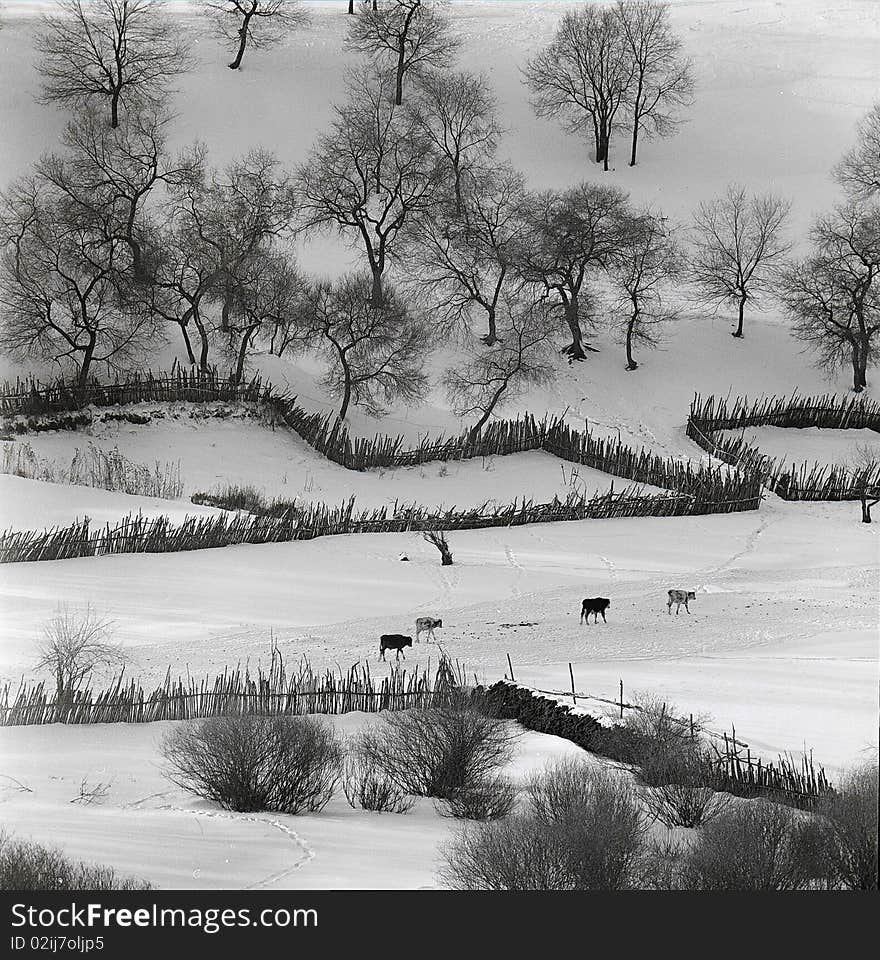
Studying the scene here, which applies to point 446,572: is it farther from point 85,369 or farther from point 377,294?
point 377,294

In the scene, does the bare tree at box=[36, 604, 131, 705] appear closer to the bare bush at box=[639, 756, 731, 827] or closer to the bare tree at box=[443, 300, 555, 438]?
the bare bush at box=[639, 756, 731, 827]

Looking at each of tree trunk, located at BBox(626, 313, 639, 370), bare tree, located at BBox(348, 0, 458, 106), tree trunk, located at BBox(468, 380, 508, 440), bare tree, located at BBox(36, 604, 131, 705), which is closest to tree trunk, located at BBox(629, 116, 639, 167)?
bare tree, located at BBox(348, 0, 458, 106)

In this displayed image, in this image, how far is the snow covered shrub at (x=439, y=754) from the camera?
805cm

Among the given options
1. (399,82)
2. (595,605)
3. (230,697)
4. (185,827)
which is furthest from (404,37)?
(185,827)

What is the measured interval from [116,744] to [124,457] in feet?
39.3

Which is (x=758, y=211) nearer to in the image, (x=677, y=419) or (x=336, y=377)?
(x=677, y=419)

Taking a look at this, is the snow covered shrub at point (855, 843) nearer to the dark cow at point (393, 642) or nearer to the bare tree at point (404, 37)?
the dark cow at point (393, 642)

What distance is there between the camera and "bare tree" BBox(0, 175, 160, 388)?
21.5 metres

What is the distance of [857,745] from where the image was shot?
871cm

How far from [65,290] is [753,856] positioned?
19.1 meters

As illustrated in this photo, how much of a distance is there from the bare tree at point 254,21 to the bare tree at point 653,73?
1065 centimetres

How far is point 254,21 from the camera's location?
125ft

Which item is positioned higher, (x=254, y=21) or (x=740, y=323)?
(x=254, y=21)

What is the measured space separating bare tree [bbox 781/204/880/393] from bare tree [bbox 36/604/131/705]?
19266mm
